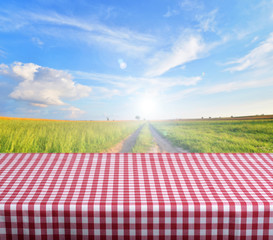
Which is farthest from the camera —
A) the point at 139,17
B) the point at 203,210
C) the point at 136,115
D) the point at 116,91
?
the point at 136,115

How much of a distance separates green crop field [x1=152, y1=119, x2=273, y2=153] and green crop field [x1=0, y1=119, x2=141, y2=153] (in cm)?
82

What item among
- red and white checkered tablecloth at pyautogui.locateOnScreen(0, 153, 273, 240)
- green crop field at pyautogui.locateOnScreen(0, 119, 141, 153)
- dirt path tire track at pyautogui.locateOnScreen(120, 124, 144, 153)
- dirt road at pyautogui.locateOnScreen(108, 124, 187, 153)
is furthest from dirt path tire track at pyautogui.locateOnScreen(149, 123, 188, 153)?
red and white checkered tablecloth at pyautogui.locateOnScreen(0, 153, 273, 240)

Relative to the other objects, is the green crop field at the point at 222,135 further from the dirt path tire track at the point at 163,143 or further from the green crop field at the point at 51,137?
the green crop field at the point at 51,137

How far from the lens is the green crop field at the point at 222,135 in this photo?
317 centimetres

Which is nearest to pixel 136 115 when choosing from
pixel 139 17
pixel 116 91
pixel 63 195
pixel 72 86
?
pixel 116 91

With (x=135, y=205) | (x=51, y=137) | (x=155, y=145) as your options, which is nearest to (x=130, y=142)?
(x=155, y=145)

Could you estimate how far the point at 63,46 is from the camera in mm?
3072

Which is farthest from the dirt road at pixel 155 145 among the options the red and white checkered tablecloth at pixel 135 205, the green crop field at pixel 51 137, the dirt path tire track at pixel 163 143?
the red and white checkered tablecloth at pixel 135 205

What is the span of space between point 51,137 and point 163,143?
1371 mm

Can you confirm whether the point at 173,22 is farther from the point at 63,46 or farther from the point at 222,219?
the point at 222,219

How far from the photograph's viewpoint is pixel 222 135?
334cm

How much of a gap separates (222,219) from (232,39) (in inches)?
96.2

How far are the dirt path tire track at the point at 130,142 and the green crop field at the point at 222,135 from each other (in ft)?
1.32

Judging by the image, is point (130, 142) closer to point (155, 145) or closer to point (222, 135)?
point (155, 145)
